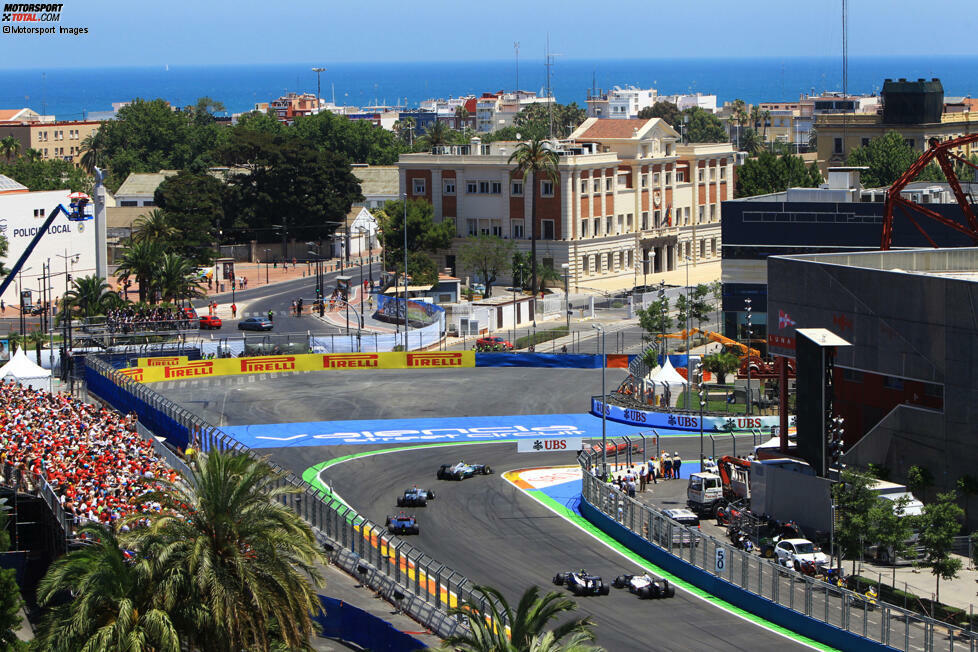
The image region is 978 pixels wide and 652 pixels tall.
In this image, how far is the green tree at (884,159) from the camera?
536 feet

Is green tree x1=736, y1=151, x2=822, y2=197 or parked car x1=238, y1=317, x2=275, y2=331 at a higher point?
green tree x1=736, y1=151, x2=822, y2=197

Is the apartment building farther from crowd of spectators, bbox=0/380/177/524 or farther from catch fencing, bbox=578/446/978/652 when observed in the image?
catch fencing, bbox=578/446/978/652

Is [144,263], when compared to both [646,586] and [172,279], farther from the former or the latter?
[646,586]

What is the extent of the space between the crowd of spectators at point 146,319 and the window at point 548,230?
1588 inches

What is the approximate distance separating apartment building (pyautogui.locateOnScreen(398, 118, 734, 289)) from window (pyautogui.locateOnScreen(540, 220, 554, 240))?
92 mm

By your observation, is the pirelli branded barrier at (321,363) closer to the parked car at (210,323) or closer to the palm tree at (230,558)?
the parked car at (210,323)

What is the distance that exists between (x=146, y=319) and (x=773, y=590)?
6456 cm

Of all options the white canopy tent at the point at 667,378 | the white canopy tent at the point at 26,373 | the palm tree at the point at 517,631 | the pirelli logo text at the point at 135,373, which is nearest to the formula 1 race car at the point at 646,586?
the palm tree at the point at 517,631

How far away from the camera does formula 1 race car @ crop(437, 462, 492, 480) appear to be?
2675 inches

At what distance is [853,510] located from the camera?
51281mm

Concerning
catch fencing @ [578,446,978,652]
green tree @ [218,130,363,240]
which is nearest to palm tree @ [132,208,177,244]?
green tree @ [218,130,363,240]

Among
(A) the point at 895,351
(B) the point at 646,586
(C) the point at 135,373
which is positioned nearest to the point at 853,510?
(B) the point at 646,586

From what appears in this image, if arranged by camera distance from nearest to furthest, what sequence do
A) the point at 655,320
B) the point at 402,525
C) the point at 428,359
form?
1. the point at 402,525
2. the point at 428,359
3. the point at 655,320

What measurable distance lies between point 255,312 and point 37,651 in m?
91.2
